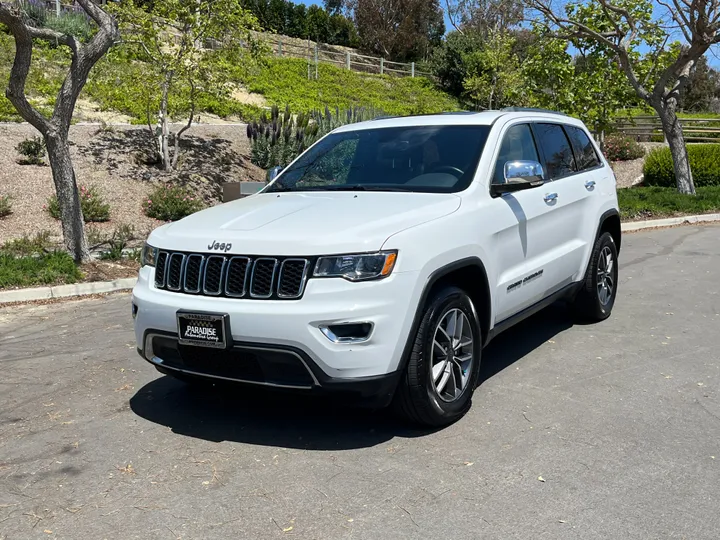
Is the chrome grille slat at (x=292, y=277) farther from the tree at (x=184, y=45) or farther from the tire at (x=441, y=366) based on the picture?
the tree at (x=184, y=45)

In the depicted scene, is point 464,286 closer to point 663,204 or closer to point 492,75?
point 663,204

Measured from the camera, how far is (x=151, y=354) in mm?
4535

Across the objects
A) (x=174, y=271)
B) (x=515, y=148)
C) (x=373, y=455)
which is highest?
(x=515, y=148)

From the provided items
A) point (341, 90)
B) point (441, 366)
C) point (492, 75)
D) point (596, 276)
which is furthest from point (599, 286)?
point (492, 75)

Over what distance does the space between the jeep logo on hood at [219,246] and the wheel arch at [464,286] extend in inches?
43.0

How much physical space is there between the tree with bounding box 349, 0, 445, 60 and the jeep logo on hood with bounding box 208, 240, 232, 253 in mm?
46754

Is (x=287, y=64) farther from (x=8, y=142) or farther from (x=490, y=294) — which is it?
(x=490, y=294)

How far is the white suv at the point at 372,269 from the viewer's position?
4.01 meters

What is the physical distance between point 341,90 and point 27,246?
22.6 metres

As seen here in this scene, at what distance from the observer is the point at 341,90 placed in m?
31.6

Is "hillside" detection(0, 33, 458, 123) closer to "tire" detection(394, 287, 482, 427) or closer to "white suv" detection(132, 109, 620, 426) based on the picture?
"white suv" detection(132, 109, 620, 426)

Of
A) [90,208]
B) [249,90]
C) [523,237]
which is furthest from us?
[249,90]

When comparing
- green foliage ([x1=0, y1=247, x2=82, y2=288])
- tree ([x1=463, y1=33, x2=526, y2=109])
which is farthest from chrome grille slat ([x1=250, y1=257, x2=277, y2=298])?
tree ([x1=463, y1=33, x2=526, y2=109])

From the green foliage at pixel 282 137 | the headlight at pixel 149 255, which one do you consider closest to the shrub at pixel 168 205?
the green foliage at pixel 282 137
